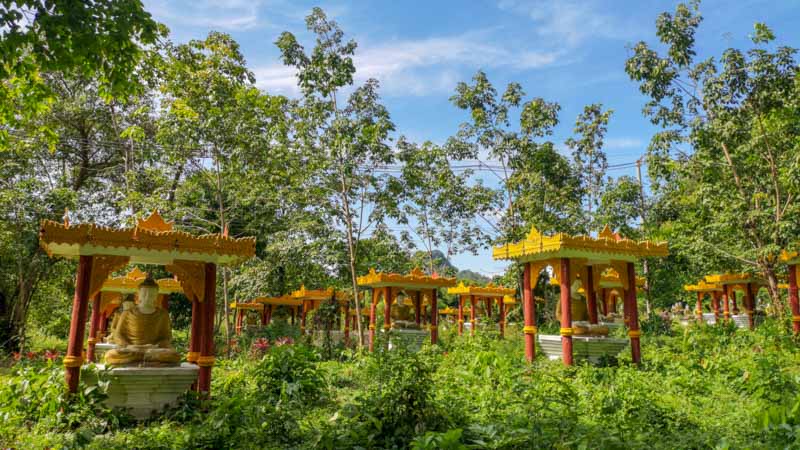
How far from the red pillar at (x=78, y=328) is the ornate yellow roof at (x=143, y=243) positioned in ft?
0.86

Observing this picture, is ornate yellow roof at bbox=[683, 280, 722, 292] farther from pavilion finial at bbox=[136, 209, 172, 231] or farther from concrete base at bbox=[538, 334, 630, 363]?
pavilion finial at bbox=[136, 209, 172, 231]

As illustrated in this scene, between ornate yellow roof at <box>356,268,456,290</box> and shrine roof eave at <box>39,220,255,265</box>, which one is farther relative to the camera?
ornate yellow roof at <box>356,268,456,290</box>

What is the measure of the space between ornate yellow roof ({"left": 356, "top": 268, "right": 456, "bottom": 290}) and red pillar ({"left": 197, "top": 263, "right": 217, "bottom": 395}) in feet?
25.5

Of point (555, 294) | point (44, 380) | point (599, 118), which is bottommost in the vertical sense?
point (44, 380)

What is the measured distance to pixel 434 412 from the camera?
6.69 metres

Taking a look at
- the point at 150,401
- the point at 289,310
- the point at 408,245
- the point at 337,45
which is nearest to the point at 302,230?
the point at 337,45

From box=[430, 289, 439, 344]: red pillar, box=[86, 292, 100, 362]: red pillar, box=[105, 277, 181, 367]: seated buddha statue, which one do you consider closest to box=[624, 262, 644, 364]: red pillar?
box=[430, 289, 439, 344]: red pillar

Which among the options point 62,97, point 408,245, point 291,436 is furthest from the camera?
point 408,245

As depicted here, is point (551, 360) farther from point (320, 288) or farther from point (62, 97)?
point (62, 97)

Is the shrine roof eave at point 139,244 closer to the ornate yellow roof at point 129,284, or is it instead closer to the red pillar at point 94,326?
the red pillar at point 94,326

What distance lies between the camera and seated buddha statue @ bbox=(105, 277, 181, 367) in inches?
323

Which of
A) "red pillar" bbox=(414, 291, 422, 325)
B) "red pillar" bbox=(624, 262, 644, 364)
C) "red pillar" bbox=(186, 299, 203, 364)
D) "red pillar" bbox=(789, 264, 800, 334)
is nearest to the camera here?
"red pillar" bbox=(186, 299, 203, 364)

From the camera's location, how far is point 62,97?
1908 cm

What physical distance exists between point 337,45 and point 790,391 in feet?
40.9
